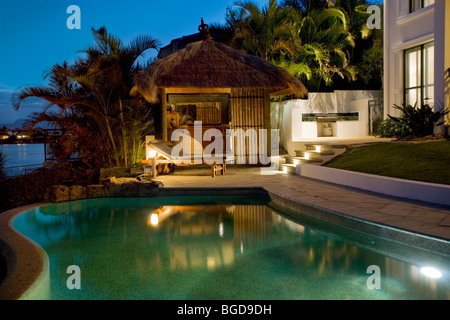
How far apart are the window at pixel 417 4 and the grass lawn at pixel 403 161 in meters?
4.41

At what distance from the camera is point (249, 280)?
3.66 meters

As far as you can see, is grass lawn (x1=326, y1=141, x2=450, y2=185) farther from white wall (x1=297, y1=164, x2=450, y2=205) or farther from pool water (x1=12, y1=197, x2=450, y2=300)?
pool water (x1=12, y1=197, x2=450, y2=300)

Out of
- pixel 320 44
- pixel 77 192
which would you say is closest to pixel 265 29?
pixel 320 44

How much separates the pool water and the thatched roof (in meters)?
4.11

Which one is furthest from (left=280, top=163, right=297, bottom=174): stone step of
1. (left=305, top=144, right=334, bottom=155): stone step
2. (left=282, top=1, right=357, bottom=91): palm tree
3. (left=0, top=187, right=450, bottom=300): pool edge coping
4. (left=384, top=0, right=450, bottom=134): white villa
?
(left=282, top=1, right=357, bottom=91): palm tree

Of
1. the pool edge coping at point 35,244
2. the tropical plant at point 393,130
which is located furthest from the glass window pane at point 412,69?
the pool edge coping at point 35,244

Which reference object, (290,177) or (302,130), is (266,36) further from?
(290,177)

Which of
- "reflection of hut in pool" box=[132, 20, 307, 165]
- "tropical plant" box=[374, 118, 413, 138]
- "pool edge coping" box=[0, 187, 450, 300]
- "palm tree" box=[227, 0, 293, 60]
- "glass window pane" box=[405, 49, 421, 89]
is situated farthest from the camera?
"palm tree" box=[227, 0, 293, 60]

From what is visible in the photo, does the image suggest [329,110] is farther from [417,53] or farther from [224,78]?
[224,78]

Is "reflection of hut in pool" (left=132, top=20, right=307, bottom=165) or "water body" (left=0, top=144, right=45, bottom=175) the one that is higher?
"reflection of hut in pool" (left=132, top=20, right=307, bottom=165)

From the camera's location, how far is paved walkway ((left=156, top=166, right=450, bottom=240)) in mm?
4402

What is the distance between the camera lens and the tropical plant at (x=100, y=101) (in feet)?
32.1

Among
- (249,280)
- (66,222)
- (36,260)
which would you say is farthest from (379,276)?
(66,222)
